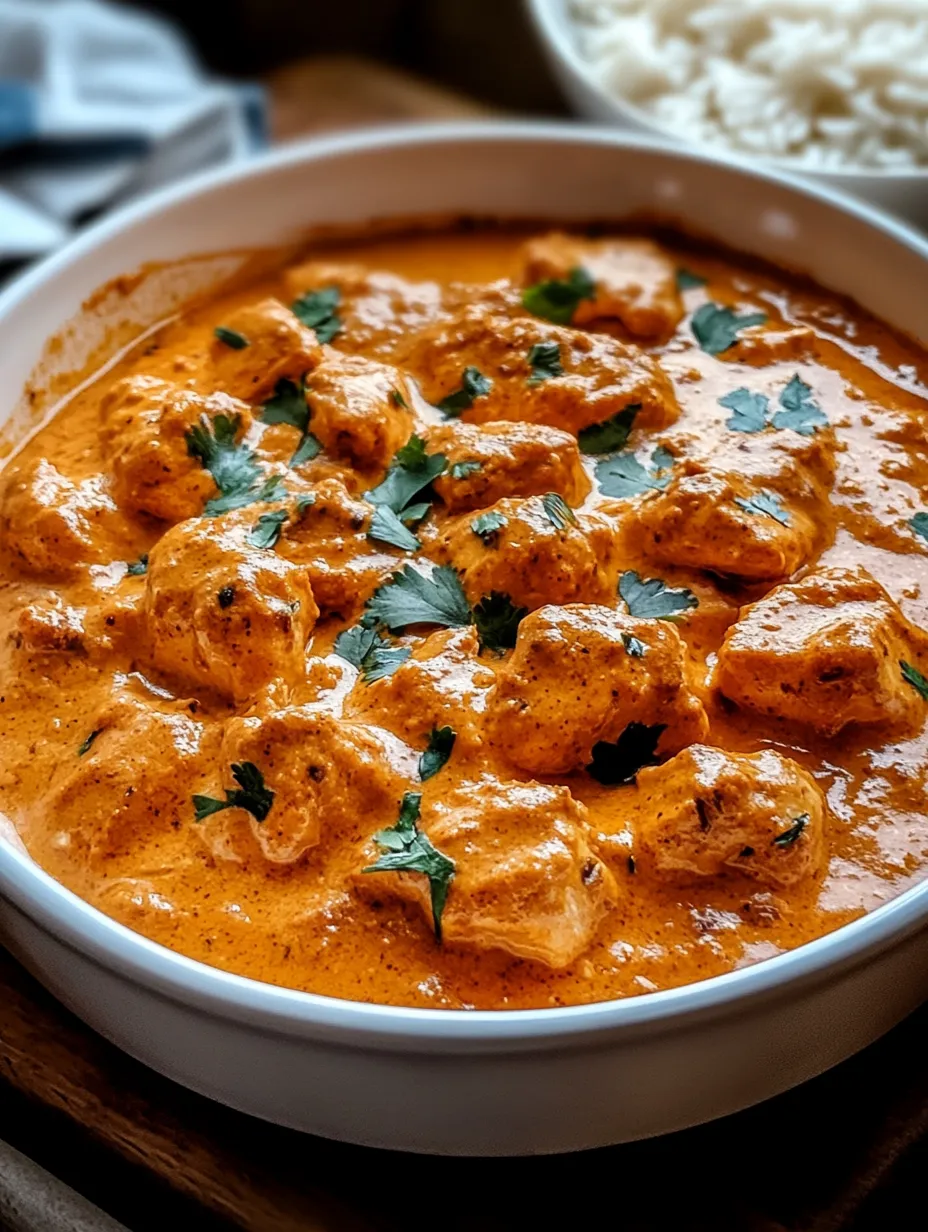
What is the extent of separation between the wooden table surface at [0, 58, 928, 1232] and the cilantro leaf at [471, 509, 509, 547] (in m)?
0.73

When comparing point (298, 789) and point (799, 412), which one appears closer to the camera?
point (298, 789)

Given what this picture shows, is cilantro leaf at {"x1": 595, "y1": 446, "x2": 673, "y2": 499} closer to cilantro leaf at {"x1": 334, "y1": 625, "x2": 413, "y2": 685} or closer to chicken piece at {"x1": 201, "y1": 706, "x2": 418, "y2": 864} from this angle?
cilantro leaf at {"x1": 334, "y1": 625, "x2": 413, "y2": 685}

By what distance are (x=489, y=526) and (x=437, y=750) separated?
12.7 inches

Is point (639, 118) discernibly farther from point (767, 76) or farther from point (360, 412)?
point (360, 412)

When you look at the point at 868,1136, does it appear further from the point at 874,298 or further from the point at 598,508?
the point at 874,298

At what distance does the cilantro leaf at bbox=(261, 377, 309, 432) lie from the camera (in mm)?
2094

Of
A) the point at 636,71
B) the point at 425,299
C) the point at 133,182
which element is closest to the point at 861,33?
the point at 636,71

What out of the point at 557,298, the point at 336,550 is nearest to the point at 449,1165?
the point at 336,550

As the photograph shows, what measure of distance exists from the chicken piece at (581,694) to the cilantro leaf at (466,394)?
0.54m

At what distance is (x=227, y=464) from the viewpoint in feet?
6.59

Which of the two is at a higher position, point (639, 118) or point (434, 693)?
point (639, 118)

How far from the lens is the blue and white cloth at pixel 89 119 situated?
3141 mm

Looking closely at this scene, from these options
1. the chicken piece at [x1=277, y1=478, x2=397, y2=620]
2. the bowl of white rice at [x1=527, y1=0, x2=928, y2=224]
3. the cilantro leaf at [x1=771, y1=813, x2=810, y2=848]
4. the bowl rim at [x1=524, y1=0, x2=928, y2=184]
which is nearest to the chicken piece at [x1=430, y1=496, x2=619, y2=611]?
the chicken piece at [x1=277, y1=478, x2=397, y2=620]

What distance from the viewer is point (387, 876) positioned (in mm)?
1524
